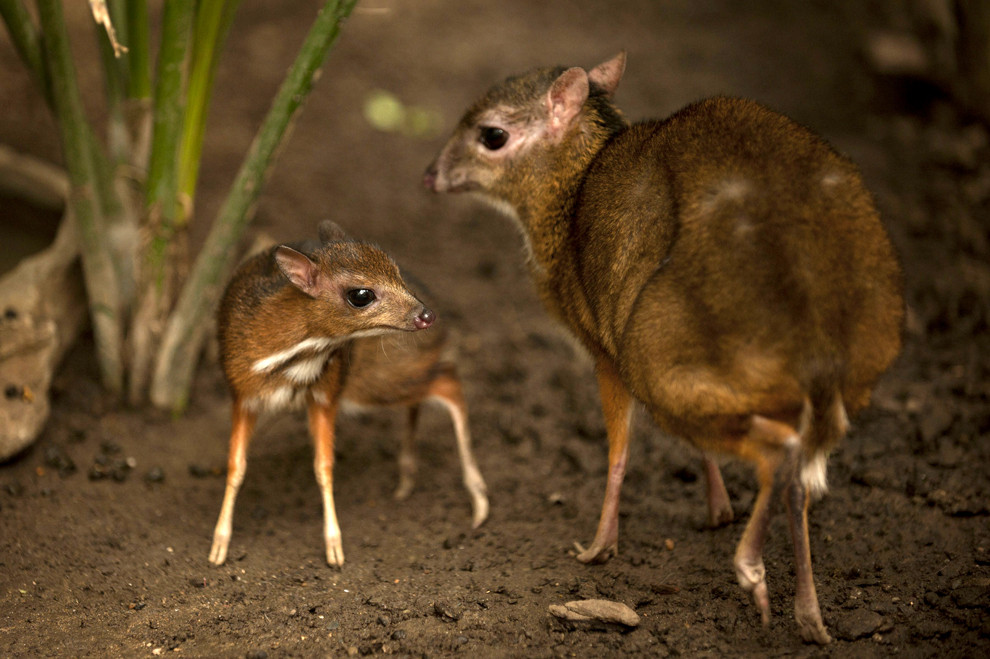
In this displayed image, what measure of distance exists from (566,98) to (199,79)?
199 cm

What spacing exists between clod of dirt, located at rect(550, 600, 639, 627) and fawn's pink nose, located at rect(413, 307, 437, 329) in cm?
141

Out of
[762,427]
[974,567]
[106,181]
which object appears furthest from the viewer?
[106,181]

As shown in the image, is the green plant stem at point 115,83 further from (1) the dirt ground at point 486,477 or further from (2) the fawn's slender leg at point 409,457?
(2) the fawn's slender leg at point 409,457

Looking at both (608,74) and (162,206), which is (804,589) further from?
(162,206)

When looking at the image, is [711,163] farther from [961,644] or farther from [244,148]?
[244,148]

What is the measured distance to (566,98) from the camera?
497cm

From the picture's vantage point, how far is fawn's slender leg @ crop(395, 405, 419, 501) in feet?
18.2

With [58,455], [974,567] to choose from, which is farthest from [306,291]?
[974,567]

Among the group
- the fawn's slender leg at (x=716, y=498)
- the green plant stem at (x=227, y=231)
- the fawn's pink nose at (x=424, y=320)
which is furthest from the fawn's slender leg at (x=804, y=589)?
the green plant stem at (x=227, y=231)

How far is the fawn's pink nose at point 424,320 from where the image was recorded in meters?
4.62

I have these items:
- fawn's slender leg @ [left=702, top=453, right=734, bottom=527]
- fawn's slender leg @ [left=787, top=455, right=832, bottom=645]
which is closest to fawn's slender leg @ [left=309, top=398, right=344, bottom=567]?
fawn's slender leg @ [left=702, top=453, right=734, bottom=527]

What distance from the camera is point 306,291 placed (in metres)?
4.58

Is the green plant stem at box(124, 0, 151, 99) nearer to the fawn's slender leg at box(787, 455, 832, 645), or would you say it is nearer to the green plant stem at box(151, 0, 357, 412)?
the green plant stem at box(151, 0, 357, 412)

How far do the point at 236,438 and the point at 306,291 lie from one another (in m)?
0.87
